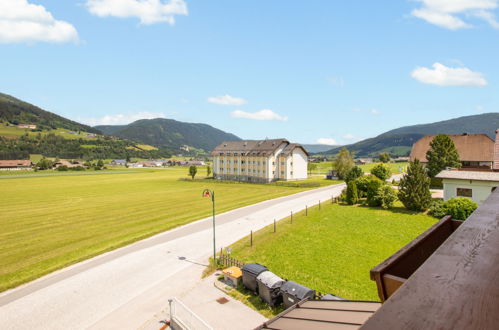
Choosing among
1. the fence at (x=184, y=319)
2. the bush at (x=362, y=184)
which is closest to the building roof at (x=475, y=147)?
the bush at (x=362, y=184)

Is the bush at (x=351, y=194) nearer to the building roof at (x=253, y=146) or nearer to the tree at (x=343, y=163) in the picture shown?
the tree at (x=343, y=163)

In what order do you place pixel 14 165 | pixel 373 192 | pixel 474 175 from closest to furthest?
1. pixel 474 175
2. pixel 373 192
3. pixel 14 165

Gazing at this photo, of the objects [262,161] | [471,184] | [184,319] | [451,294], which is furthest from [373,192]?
[262,161]

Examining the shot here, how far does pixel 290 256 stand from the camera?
19.3 meters

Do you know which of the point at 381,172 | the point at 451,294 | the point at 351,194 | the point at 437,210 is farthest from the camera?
the point at 381,172

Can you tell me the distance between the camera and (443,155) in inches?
1724

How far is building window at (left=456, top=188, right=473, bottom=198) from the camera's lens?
2938cm

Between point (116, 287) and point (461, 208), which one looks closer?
point (116, 287)

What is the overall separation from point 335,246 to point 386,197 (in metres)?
16.3

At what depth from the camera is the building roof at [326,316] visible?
6778 millimetres

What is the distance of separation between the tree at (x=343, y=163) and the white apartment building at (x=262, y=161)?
29.7ft

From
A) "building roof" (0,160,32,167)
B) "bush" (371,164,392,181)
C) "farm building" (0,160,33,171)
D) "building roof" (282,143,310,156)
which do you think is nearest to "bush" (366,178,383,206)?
"bush" (371,164,392,181)

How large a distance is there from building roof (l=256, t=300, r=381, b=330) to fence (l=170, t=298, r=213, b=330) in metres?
4.28

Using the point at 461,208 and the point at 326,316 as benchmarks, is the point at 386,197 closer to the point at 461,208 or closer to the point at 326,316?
the point at 461,208
